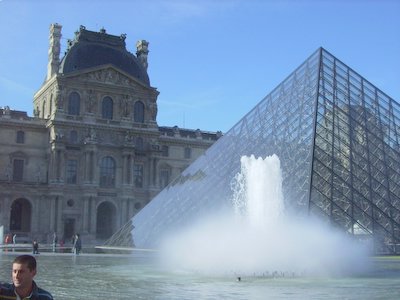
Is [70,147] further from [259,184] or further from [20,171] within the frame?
[259,184]

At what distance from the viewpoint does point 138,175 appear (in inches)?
2131

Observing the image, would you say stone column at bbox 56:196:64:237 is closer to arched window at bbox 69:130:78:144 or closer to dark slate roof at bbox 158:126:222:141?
arched window at bbox 69:130:78:144

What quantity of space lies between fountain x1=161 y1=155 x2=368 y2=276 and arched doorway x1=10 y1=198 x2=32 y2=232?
108 feet

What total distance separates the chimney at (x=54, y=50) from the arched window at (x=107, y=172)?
973 cm

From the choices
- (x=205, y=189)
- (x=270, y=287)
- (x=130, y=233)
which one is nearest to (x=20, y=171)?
(x=130, y=233)

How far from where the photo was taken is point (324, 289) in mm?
10828

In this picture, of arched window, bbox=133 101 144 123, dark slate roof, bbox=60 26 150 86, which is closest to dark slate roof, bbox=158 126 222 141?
arched window, bbox=133 101 144 123

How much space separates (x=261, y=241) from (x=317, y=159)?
4.03 meters

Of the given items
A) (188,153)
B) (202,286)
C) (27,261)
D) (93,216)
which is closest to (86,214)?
(93,216)

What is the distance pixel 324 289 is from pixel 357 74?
1531 centimetres

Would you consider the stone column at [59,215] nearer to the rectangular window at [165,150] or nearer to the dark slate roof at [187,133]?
the rectangular window at [165,150]

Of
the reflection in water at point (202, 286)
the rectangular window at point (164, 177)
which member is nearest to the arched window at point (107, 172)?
the rectangular window at point (164, 177)

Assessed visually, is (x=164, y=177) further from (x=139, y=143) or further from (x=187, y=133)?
(x=187, y=133)

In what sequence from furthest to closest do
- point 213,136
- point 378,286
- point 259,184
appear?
point 213,136
point 259,184
point 378,286
